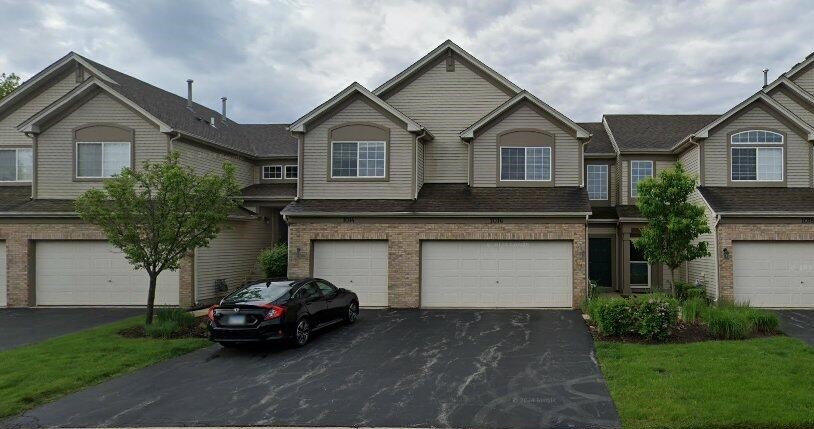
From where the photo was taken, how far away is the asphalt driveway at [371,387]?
7238mm

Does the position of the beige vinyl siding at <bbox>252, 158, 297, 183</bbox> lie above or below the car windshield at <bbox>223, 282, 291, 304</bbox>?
above

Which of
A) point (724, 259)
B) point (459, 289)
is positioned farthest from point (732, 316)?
point (459, 289)

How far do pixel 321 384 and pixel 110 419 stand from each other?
3.06 metres

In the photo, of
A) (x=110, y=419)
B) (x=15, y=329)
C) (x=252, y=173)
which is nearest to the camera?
(x=110, y=419)

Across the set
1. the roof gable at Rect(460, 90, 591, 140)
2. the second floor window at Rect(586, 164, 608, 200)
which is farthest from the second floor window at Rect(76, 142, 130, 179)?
the second floor window at Rect(586, 164, 608, 200)

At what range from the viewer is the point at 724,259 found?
54.3 feet

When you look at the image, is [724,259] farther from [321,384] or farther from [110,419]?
[110,419]

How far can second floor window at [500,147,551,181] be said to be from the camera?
1833 centimetres

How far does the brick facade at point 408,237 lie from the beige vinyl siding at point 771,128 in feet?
19.2

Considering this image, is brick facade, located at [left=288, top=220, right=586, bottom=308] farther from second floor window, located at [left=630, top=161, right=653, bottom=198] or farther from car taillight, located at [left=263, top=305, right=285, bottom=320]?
car taillight, located at [left=263, top=305, right=285, bottom=320]

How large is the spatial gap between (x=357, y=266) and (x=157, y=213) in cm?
654

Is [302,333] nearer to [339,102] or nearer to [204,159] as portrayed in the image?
[339,102]

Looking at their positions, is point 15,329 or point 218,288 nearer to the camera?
point 15,329

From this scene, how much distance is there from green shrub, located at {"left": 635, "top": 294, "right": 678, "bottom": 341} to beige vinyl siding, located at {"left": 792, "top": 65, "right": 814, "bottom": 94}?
46.5 feet
